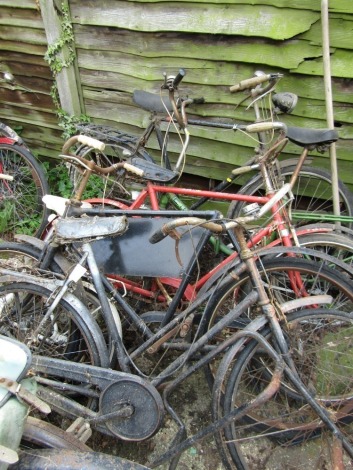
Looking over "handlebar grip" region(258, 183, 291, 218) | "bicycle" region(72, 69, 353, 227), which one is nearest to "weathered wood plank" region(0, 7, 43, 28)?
"bicycle" region(72, 69, 353, 227)

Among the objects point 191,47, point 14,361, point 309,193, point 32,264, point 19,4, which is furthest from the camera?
point 19,4

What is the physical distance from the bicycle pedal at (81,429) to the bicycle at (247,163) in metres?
1.74

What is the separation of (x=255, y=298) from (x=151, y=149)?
8.56 ft

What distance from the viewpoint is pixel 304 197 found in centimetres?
383

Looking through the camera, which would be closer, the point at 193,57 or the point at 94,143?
the point at 94,143

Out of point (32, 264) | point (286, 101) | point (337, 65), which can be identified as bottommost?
point (32, 264)

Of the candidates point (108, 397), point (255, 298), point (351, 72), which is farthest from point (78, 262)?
point (351, 72)

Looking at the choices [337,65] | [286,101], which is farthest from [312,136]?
[337,65]

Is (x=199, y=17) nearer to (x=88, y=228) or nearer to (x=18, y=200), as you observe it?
(x=88, y=228)

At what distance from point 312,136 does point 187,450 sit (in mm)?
2431

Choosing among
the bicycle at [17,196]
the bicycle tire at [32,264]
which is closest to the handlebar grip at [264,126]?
the bicycle tire at [32,264]

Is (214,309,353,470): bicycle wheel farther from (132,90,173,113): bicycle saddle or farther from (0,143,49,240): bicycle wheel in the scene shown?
(0,143,49,240): bicycle wheel

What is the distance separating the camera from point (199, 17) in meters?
3.25

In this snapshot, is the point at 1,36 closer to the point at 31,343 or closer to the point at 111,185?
the point at 111,185
